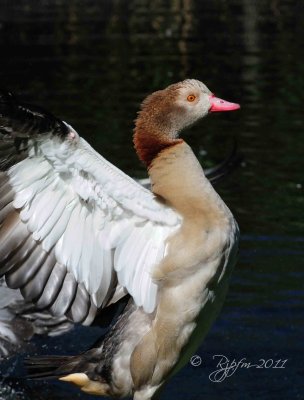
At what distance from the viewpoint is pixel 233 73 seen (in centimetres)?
1869

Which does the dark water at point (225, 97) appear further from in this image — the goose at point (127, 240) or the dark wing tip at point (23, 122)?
the dark wing tip at point (23, 122)

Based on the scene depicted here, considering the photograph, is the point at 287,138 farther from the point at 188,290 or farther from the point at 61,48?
the point at 61,48

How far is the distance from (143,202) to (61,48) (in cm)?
1639

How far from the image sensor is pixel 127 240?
6.17m

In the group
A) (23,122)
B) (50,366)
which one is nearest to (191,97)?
(23,122)

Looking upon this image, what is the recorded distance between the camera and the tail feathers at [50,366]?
6641mm

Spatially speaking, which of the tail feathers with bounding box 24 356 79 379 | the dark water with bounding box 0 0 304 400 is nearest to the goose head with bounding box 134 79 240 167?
the tail feathers with bounding box 24 356 79 379

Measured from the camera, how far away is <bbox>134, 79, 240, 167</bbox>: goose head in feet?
21.0

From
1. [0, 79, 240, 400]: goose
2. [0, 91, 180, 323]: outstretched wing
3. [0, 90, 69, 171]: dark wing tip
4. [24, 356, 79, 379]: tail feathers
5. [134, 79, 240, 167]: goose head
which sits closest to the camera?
[0, 90, 69, 171]: dark wing tip

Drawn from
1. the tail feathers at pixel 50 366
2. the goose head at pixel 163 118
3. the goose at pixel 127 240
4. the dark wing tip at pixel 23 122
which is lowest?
the tail feathers at pixel 50 366

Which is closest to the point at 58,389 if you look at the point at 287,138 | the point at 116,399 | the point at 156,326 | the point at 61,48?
the point at 116,399

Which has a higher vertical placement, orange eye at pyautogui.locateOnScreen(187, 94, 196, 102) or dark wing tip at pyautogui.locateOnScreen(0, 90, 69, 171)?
dark wing tip at pyautogui.locateOnScreen(0, 90, 69, 171)

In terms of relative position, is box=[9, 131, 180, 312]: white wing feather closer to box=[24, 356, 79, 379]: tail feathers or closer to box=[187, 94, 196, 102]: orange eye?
box=[24, 356, 79, 379]: tail feathers

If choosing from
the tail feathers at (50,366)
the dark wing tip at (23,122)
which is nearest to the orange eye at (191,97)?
the dark wing tip at (23,122)
